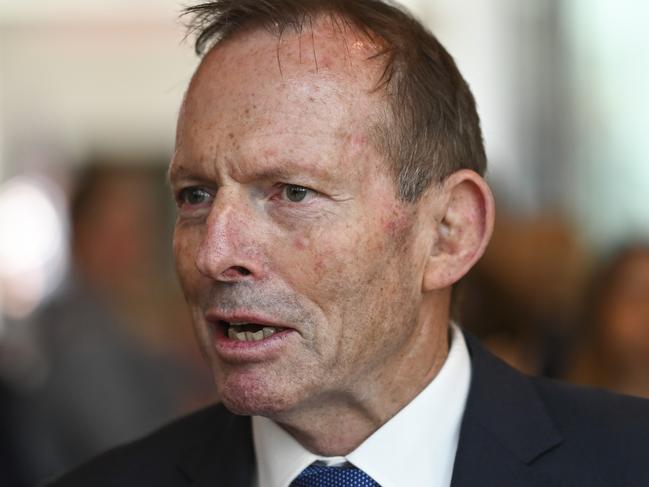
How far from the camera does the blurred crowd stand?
14.3 ft

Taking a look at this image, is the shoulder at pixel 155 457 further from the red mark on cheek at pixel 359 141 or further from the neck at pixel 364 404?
the red mark on cheek at pixel 359 141

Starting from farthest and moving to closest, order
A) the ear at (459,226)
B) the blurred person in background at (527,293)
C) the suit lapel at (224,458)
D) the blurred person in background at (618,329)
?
the blurred person in background at (527,293), the blurred person in background at (618,329), the suit lapel at (224,458), the ear at (459,226)

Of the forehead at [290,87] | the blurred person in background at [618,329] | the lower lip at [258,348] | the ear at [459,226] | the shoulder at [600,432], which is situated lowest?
the blurred person in background at [618,329]

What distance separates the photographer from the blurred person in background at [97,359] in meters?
4.69

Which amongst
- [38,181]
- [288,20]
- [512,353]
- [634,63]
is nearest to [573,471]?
[288,20]

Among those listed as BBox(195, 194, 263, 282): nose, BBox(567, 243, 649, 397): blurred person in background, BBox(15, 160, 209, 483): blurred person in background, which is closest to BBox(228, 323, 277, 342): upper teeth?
BBox(195, 194, 263, 282): nose

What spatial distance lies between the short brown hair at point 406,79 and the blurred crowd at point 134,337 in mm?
1376

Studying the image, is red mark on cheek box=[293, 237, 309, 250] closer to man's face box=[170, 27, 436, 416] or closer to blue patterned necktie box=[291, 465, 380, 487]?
man's face box=[170, 27, 436, 416]

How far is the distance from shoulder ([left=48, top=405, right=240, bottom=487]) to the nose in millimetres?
560

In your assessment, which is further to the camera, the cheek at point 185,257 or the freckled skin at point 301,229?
the cheek at point 185,257

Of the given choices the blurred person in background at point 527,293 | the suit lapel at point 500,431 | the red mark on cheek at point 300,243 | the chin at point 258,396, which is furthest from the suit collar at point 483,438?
the blurred person in background at point 527,293

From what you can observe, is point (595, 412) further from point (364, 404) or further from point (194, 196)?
point (194, 196)

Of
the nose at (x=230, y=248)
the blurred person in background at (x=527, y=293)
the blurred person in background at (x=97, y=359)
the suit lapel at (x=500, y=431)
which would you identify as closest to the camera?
the nose at (x=230, y=248)

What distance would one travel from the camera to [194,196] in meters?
2.61
